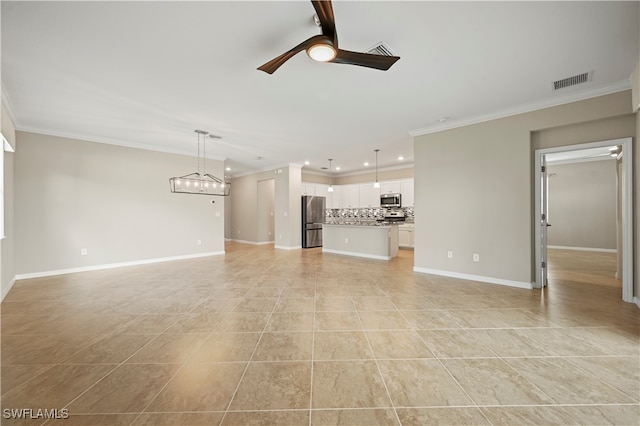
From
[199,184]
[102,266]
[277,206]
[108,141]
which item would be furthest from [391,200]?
[102,266]

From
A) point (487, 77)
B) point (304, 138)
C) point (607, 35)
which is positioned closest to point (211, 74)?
point (304, 138)

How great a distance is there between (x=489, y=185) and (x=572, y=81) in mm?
1605

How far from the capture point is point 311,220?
348 inches

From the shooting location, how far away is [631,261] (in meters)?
3.19

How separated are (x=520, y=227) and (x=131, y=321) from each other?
5.38 meters

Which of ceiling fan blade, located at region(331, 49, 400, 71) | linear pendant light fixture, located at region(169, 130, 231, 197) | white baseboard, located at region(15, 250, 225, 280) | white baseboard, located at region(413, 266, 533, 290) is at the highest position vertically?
ceiling fan blade, located at region(331, 49, 400, 71)

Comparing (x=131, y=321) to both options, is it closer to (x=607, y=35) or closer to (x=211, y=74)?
(x=211, y=74)

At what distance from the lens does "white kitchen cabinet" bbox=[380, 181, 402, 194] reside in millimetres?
8320

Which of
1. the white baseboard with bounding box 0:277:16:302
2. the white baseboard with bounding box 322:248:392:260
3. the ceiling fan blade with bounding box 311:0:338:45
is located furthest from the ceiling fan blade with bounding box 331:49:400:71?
the white baseboard with bounding box 0:277:16:302

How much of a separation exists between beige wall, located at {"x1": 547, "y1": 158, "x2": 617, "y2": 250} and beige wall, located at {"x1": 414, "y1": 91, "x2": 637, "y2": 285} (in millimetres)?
5368

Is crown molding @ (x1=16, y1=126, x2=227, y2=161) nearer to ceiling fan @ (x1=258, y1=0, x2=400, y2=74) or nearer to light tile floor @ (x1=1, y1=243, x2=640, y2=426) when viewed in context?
light tile floor @ (x1=1, y1=243, x2=640, y2=426)

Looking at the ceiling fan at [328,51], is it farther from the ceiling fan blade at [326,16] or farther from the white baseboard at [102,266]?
the white baseboard at [102,266]

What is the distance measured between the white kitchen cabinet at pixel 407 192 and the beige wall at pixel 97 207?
599cm

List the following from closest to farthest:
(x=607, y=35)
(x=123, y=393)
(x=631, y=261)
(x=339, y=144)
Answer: (x=123, y=393) < (x=607, y=35) < (x=631, y=261) < (x=339, y=144)
